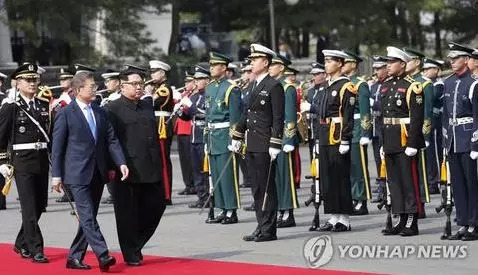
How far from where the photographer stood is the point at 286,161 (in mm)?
15602

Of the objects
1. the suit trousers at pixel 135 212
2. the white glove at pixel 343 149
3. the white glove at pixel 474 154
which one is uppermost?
the white glove at pixel 474 154

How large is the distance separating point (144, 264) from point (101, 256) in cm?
77

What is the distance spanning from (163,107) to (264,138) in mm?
4407

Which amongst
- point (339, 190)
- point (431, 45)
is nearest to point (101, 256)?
point (339, 190)

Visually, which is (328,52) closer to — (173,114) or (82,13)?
(173,114)

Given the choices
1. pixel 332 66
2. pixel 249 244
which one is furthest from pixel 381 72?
pixel 249 244

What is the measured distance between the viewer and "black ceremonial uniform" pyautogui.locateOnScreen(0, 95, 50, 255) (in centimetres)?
1307

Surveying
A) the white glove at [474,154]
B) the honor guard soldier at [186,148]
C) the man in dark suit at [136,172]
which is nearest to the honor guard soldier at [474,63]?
the white glove at [474,154]

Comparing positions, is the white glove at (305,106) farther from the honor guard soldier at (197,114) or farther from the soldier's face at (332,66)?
the soldier's face at (332,66)

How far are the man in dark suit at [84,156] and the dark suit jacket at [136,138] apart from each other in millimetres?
223

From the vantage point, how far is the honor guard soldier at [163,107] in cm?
1783

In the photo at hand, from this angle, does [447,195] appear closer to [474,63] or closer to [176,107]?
[474,63]

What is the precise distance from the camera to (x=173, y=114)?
18.7m

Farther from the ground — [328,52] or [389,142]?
[328,52]
